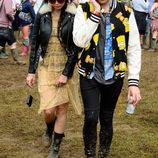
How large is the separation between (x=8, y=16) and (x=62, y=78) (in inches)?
217

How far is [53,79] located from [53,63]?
156 millimetres

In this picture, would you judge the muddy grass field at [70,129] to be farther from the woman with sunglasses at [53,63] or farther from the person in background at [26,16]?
the person in background at [26,16]

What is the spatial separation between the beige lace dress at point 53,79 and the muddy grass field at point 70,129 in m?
0.67

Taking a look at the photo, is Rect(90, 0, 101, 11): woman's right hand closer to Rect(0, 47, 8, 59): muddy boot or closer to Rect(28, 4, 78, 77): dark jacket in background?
Rect(28, 4, 78, 77): dark jacket in background

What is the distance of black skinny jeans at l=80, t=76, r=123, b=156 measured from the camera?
4.05m

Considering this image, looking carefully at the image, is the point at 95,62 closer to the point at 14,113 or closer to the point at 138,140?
the point at 138,140

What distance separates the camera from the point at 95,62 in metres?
3.95

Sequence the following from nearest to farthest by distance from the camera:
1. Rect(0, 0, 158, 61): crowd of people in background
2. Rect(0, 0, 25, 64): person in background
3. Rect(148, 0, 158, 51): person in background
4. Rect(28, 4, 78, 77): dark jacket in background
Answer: Rect(28, 4, 78, 77): dark jacket in background → Rect(0, 0, 25, 64): person in background → Rect(0, 0, 158, 61): crowd of people in background → Rect(148, 0, 158, 51): person in background

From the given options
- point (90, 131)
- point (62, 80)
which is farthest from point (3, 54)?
point (90, 131)

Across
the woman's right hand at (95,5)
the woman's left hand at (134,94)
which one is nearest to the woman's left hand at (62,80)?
the woman's left hand at (134,94)

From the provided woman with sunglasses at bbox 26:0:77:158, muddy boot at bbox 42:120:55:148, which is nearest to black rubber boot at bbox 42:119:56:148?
muddy boot at bbox 42:120:55:148

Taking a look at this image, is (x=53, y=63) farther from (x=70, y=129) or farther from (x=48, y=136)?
(x=70, y=129)

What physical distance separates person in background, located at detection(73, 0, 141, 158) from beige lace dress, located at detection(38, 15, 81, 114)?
556 millimetres

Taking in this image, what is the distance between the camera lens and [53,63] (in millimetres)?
4602
